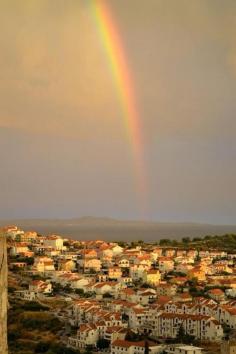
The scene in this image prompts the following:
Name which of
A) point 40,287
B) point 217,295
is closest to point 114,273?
point 40,287

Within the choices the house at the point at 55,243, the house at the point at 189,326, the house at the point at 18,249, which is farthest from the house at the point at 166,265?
the house at the point at 189,326

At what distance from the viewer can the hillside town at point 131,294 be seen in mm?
21938

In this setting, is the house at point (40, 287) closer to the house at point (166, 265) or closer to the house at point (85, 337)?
the house at point (85, 337)

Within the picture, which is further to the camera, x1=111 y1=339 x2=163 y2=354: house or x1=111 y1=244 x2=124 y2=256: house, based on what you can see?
x1=111 y1=244 x2=124 y2=256: house

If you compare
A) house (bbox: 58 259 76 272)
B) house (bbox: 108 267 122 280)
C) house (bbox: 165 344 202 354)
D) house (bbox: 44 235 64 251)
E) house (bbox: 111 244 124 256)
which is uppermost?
house (bbox: 44 235 64 251)

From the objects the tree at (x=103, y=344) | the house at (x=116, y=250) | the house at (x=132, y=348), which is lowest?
the tree at (x=103, y=344)

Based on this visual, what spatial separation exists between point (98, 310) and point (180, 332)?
4610mm

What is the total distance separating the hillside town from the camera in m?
21.9

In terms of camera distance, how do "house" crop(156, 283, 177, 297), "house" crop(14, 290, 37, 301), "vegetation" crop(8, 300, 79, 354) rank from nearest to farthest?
"vegetation" crop(8, 300, 79, 354), "house" crop(14, 290, 37, 301), "house" crop(156, 283, 177, 297)

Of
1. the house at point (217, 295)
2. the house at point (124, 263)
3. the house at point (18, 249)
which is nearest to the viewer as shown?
the house at point (217, 295)

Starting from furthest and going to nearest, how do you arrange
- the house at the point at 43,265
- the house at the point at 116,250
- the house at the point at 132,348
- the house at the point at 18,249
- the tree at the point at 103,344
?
the house at the point at 116,250 < the house at the point at 18,249 < the house at the point at 43,265 < the tree at the point at 103,344 < the house at the point at 132,348

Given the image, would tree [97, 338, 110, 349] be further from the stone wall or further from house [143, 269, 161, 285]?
the stone wall

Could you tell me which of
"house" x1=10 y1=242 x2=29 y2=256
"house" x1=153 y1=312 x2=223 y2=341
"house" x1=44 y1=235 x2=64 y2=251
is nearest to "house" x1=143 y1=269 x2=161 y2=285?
"house" x1=10 y1=242 x2=29 y2=256

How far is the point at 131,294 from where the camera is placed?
30.4 meters
